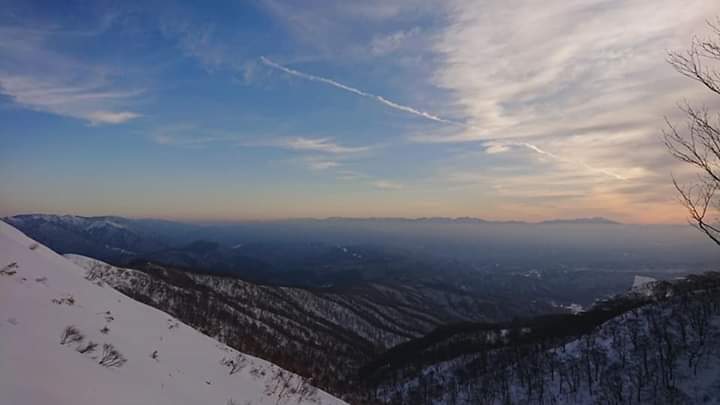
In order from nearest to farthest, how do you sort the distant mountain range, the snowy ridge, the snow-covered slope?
the snow-covered slope
the distant mountain range
the snowy ridge

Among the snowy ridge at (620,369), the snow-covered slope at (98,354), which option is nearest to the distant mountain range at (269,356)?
the snow-covered slope at (98,354)

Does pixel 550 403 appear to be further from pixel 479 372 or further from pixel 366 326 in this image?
pixel 366 326

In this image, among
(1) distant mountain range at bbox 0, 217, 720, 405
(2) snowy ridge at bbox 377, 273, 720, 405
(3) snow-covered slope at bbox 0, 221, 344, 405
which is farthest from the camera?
(2) snowy ridge at bbox 377, 273, 720, 405

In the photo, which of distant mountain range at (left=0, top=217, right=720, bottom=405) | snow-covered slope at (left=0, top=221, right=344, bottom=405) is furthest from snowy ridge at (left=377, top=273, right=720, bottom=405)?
snow-covered slope at (left=0, top=221, right=344, bottom=405)

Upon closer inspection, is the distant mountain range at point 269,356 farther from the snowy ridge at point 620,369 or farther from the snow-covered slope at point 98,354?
the snowy ridge at point 620,369

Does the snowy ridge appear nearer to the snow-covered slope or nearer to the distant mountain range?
the distant mountain range

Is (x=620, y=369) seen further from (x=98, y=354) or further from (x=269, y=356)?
(x=98, y=354)

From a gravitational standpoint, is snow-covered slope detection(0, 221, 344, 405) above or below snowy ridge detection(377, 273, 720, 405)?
above

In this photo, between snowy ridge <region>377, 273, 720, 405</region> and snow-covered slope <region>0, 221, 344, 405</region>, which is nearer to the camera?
snow-covered slope <region>0, 221, 344, 405</region>
